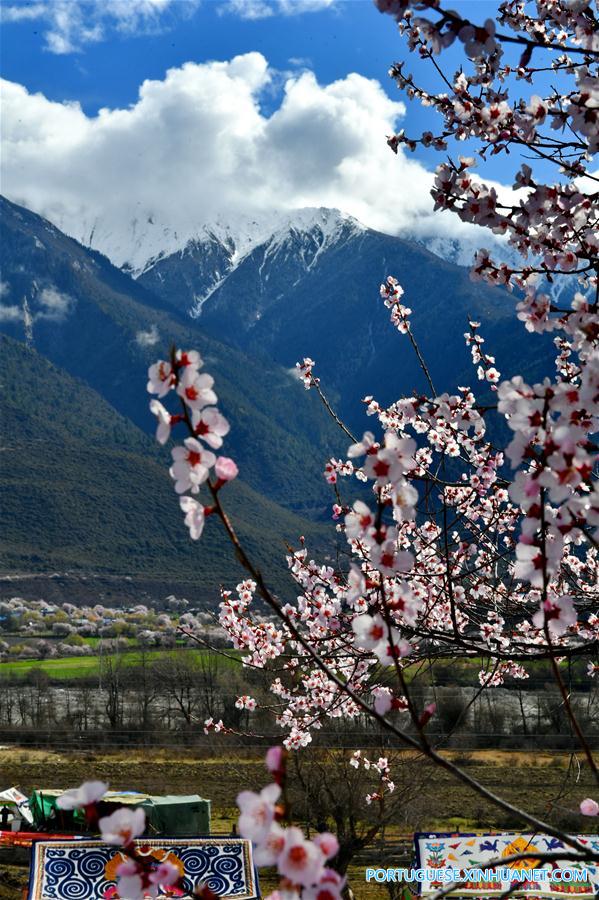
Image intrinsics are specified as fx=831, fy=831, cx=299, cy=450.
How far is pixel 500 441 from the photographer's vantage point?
79000mm

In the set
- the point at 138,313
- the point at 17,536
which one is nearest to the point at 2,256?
the point at 138,313

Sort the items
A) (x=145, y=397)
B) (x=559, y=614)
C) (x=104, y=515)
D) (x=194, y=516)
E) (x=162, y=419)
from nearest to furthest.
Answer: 1. (x=162, y=419)
2. (x=194, y=516)
3. (x=559, y=614)
4. (x=104, y=515)
5. (x=145, y=397)

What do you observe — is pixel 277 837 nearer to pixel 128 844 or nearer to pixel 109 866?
pixel 128 844

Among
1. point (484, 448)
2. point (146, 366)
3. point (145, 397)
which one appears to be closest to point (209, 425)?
point (484, 448)

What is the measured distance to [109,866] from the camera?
8.31 meters

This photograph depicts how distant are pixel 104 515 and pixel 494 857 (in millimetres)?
90208

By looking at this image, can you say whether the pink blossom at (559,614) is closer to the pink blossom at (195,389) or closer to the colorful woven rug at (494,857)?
the pink blossom at (195,389)

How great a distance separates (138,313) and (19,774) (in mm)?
168636

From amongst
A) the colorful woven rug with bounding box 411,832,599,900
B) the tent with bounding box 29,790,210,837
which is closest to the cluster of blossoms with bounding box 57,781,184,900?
the colorful woven rug with bounding box 411,832,599,900

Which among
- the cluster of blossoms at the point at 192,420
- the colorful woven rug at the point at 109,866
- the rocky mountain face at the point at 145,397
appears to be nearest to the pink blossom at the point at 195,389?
the cluster of blossoms at the point at 192,420

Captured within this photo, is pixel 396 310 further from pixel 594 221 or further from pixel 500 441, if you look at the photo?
pixel 500 441

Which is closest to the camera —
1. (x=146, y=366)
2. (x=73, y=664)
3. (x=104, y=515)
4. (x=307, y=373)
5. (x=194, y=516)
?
(x=194, y=516)

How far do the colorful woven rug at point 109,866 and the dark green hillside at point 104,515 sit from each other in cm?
6840

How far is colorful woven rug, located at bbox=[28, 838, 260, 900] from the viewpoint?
26.8ft
